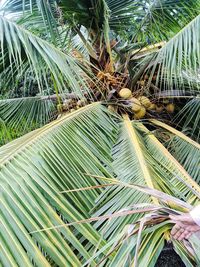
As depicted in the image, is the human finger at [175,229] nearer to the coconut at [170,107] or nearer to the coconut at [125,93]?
the coconut at [125,93]

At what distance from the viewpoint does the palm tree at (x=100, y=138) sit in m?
0.93

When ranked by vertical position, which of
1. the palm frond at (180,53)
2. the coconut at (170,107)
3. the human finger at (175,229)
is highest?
the palm frond at (180,53)

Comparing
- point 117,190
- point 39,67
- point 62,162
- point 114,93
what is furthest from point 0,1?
point 117,190

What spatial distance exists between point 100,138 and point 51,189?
62 cm

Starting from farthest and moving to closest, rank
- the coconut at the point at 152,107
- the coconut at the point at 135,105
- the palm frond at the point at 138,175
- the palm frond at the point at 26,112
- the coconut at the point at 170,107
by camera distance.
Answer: the palm frond at the point at 26,112
the coconut at the point at 170,107
the coconut at the point at 152,107
the coconut at the point at 135,105
the palm frond at the point at 138,175

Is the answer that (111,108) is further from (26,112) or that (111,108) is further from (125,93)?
(26,112)

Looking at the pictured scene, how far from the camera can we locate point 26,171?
1159 mm

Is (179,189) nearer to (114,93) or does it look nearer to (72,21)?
(114,93)

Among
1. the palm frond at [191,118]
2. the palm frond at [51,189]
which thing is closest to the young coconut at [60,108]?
the palm frond at [51,189]

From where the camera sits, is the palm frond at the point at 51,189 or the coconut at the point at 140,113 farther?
the coconut at the point at 140,113

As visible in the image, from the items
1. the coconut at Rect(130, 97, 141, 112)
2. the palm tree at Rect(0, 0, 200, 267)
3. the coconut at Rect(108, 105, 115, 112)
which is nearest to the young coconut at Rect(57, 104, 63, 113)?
the palm tree at Rect(0, 0, 200, 267)

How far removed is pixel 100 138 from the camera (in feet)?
5.70

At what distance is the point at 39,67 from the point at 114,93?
534mm

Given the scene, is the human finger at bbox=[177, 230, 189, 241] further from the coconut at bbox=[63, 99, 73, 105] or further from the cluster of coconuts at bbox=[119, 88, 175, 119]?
the coconut at bbox=[63, 99, 73, 105]
